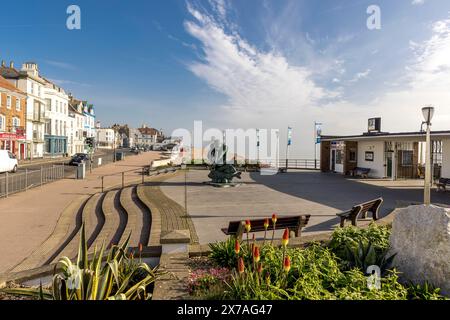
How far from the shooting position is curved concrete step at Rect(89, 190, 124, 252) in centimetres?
735

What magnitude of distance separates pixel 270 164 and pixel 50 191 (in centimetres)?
2212

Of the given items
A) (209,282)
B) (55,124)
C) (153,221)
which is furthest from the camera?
(55,124)

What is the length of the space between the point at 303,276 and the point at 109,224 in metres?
7.24

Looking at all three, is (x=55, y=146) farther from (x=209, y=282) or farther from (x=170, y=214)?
(x=209, y=282)

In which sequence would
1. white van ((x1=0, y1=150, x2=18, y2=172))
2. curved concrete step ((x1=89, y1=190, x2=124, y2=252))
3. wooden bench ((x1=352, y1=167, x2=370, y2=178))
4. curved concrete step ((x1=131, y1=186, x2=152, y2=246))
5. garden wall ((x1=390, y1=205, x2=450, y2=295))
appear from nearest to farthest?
1. garden wall ((x1=390, y1=205, x2=450, y2=295))
2. curved concrete step ((x1=131, y1=186, x2=152, y2=246))
3. curved concrete step ((x1=89, y1=190, x2=124, y2=252))
4. white van ((x1=0, y1=150, x2=18, y2=172))
5. wooden bench ((x1=352, y1=167, x2=370, y2=178))

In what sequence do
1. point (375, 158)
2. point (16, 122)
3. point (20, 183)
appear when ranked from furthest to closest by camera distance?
point (16, 122)
point (375, 158)
point (20, 183)

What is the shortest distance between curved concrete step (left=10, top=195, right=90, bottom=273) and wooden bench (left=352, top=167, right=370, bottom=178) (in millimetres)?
20120

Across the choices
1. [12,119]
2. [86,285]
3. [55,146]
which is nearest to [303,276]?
[86,285]

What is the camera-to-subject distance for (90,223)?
375 inches

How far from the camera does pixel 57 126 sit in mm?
48281

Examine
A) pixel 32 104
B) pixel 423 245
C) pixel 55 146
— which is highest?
pixel 32 104

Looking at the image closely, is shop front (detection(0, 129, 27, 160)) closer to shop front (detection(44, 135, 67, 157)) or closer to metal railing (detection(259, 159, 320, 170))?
shop front (detection(44, 135, 67, 157))

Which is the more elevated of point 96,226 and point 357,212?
point 357,212

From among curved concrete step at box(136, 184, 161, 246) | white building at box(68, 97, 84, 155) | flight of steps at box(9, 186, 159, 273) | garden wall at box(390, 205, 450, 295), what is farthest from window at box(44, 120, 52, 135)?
garden wall at box(390, 205, 450, 295)
